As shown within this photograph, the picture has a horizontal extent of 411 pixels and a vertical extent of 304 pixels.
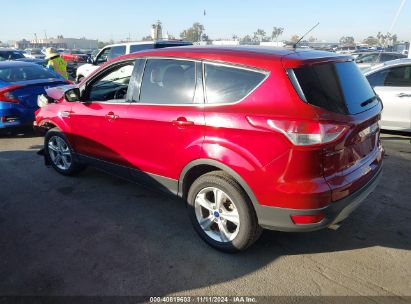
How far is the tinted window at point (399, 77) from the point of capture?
654 cm

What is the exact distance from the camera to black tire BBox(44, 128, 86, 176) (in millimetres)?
4951

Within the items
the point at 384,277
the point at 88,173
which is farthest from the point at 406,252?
the point at 88,173

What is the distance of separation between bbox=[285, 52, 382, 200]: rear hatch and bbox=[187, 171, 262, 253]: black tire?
0.70 metres

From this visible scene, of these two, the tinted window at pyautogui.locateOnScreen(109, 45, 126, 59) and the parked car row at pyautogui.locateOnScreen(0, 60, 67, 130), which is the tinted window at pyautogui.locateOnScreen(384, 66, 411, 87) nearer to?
the parked car row at pyautogui.locateOnScreen(0, 60, 67, 130)

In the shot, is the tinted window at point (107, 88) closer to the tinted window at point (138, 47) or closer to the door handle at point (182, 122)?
the door handle at point (182, 122)

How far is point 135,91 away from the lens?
3.81m

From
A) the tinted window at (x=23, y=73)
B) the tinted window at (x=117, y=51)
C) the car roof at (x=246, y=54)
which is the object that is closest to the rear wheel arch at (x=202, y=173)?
the car roof at (x=246, y=54)

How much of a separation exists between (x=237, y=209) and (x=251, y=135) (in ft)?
2.24

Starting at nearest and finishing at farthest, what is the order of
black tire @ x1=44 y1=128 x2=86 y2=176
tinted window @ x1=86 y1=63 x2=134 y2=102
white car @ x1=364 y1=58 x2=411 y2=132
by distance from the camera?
tinted window @ x1=86 y1=63 x2=134 y2=102 → black tire @ x1=44 y1=128 x2=86 y2=176 → white car @ x1=364 y1=58 x2=411 y2=132

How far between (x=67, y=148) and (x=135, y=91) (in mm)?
1878

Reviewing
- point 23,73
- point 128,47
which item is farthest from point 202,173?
point 128,47

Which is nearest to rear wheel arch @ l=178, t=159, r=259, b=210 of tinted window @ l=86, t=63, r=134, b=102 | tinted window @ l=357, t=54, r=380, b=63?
tinted window @ l=86, t=63, r=134, b=102

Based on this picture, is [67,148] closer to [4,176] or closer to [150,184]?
[4,176]

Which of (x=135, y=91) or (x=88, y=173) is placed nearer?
(x=135, y=91)
